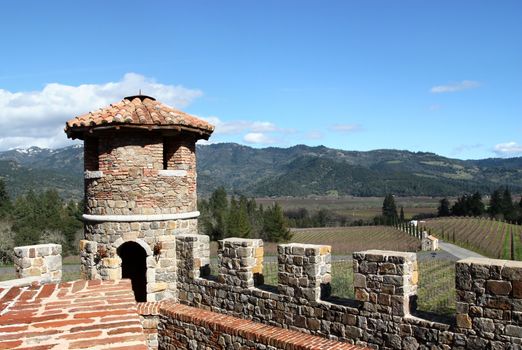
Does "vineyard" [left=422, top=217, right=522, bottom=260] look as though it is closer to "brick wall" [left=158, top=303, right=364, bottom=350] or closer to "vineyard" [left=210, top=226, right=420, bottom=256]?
"vineyard" [left=210, top=226, right=420, bottom=256]

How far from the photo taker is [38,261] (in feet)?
30.3

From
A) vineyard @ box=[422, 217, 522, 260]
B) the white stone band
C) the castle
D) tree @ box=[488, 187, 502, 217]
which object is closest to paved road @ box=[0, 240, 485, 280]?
vineyard @ box=[422, 217, 522, 260]

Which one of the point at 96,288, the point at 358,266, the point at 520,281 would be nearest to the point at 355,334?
the point at 358,266

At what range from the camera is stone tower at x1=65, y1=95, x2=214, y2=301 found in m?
9.74

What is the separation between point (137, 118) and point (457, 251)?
61926 millimetres

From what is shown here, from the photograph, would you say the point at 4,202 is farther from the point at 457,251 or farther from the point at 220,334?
the point at 220,334

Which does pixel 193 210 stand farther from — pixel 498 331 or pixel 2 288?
pixel 498 331

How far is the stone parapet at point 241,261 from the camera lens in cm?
848

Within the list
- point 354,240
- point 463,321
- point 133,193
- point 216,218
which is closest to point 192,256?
point 133,193

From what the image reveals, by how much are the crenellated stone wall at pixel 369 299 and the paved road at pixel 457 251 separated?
174 ft

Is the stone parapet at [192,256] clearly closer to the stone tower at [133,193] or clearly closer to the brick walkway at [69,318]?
the stone tower at [133,193]

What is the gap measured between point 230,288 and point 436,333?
399 cm

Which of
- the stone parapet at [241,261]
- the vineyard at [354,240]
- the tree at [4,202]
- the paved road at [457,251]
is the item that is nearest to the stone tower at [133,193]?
the stone parapet at [241,261]

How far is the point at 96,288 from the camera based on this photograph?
5332 millimetres
